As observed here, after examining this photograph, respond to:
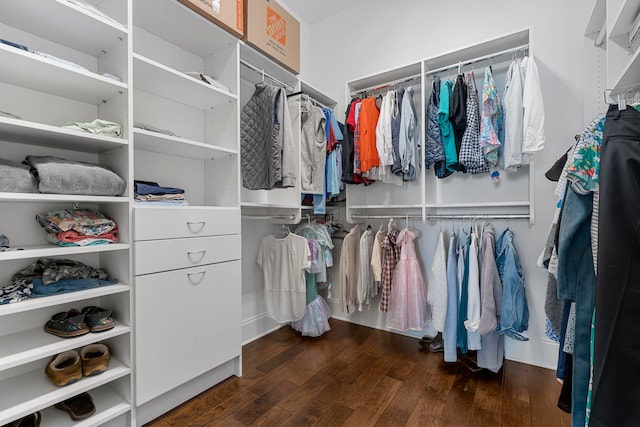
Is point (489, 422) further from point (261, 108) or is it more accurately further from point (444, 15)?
point (444, 15)

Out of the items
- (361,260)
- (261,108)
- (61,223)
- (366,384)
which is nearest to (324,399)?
(366,384)

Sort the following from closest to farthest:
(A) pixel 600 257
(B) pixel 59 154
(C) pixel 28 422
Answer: (A) pixel 600 257 < (C) pixel 28 422 < (B) pixel 59 154

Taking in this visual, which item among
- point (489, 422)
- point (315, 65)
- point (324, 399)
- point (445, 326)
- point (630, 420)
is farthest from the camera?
point (315, 65)

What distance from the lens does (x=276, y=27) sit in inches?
86.1

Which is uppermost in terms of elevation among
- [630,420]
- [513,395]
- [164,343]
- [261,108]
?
[261,108]

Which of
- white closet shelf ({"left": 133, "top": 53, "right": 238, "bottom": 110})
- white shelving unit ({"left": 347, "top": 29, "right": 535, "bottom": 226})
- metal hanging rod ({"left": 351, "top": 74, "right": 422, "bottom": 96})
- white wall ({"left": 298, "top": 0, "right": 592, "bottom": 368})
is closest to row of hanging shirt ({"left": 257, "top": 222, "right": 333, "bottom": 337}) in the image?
white shelving unit ({"left": 347, "top": 29, "right": 535, "bottom": 226})

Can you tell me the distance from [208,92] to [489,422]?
2.33 meters

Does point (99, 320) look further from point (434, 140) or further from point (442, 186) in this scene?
point (442, 186)

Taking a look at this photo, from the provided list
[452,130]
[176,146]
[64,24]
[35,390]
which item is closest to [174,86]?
[176,146]

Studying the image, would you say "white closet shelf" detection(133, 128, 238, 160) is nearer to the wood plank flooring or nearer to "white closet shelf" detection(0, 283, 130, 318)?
"white closet shelf" detection(0, 283, 130, 318)

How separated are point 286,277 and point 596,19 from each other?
2.48 metres

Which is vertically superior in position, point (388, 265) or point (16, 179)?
point (16, 179)

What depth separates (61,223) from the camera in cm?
130

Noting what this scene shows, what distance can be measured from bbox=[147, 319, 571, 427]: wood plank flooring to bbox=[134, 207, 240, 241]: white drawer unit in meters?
0.92
